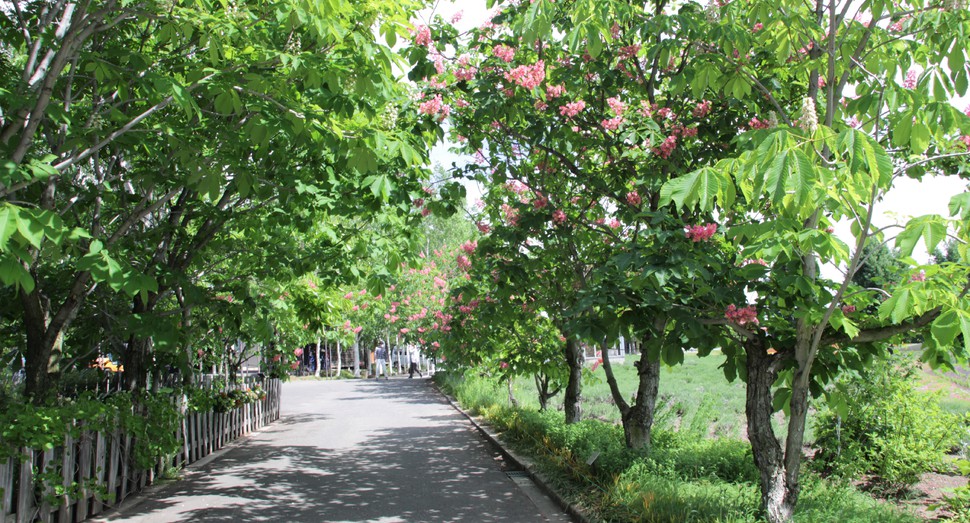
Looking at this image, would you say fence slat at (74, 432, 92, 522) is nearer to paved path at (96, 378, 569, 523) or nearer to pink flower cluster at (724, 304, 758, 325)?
paved path at (96, 378, 569, 523)

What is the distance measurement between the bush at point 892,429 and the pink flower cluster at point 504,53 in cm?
493

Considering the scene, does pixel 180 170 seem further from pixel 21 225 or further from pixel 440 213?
pixel 21 225

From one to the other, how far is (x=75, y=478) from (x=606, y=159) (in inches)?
256

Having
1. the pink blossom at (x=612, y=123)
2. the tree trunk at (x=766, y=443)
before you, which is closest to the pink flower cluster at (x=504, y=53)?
the pink blossom at (x=612, y=123)

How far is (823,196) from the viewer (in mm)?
3184

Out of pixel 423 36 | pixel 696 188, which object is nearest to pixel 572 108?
pixel 423 36

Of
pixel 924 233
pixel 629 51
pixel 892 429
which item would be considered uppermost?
pixel 629 51

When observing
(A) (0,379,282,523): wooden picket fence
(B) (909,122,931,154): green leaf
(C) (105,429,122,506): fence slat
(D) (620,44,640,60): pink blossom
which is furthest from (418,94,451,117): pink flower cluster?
(B) (909,122,931,154): green leaf

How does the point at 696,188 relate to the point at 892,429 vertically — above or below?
above

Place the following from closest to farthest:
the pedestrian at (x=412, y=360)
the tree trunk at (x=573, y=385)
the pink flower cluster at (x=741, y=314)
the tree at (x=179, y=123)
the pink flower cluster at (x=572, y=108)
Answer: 1. the tree at (x=179, y=123)
2. the pink flower cluster at (x=741, y=314)
3. the pink flower cluster at (x=572, y=108)
4. the tree trunk at (x=573, y=385)
5. the pedestrian at (x=412, y=360)

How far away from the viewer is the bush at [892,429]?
24.3ft

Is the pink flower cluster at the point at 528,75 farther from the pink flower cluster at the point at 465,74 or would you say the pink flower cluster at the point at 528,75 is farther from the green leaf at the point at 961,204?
the green leaf at the point at 961,204

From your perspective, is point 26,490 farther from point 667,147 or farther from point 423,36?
point 667,147

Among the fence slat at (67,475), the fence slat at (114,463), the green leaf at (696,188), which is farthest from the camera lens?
the fence slat at (114,463)
